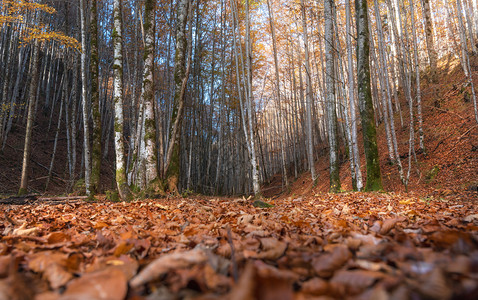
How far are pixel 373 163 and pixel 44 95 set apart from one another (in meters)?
24.3

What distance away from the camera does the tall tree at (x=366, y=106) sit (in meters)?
7.08

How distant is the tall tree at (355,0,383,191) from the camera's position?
7.08 meters

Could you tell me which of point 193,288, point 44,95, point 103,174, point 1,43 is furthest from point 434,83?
point 44,95

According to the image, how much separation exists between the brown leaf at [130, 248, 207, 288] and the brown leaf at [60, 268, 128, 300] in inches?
3.8

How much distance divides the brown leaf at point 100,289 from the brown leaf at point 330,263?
617mm

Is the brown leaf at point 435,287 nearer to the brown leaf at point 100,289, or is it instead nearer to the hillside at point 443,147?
the brown leaf at point 100,289

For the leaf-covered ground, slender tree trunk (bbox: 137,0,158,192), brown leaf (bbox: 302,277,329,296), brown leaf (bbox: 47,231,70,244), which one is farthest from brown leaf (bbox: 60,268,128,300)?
slender tree trunk (bbox: 137,0,158,192)

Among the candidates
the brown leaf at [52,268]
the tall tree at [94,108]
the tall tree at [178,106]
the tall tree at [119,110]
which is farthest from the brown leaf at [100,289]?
the tall tree at [94,108]

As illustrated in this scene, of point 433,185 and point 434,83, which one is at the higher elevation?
point 434,83

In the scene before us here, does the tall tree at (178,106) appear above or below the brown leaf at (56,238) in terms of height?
above

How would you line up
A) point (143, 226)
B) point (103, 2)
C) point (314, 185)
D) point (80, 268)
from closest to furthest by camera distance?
1. point (80, 268)
2. point (143, 226)
3. point (314, 185)
4. point (103, 2)

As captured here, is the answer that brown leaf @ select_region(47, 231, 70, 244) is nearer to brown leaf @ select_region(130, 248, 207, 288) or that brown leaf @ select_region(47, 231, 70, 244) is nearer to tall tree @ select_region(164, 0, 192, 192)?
brown leaf @ select_region(130, 248, 207, 288)

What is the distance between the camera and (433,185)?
766 centimetres

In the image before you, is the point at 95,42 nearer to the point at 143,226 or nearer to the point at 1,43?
the point at 143,226
